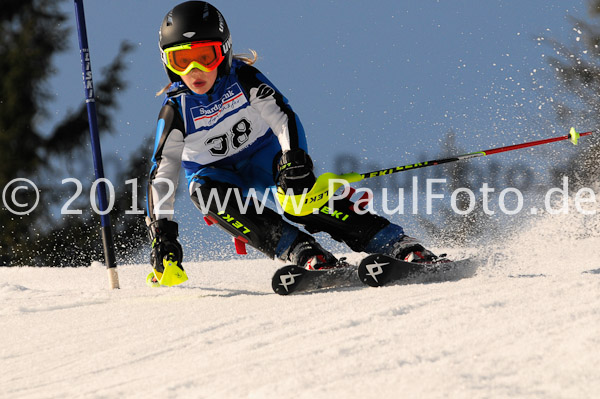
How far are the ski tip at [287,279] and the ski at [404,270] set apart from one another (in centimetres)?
33

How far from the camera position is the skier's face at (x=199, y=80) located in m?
3.80

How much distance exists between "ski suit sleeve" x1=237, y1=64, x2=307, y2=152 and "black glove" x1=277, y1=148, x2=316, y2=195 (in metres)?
0.15

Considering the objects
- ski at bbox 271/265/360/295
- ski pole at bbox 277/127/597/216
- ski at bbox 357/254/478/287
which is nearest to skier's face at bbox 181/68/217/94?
ski pole at bbox 277/127/597/216

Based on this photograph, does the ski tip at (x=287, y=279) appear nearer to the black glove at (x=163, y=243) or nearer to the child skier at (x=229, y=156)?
the child skier at (x=229, y=156)

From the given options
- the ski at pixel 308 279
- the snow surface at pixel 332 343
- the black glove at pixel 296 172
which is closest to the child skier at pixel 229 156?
the black glove at pixel 296 172

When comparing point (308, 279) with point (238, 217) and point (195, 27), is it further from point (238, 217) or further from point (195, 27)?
point (195, 27)

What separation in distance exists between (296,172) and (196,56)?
2.86ft

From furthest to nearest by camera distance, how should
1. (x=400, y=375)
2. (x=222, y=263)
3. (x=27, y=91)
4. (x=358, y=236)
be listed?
(x=27, y=91) → (x=222, y=263) → (x=358, y=236) → (x=400, y=375)

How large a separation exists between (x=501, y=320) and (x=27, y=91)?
12.8 meters

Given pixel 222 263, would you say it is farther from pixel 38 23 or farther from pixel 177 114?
pixel 38 23

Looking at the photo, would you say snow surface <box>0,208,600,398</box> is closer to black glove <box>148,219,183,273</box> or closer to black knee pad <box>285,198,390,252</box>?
black glove <box>148,219,183,273</box>

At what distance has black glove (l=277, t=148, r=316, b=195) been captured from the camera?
11.9ft

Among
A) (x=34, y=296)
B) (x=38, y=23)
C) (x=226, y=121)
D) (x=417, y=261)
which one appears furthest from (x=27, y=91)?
(x=417, y=261)

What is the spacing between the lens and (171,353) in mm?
2430
